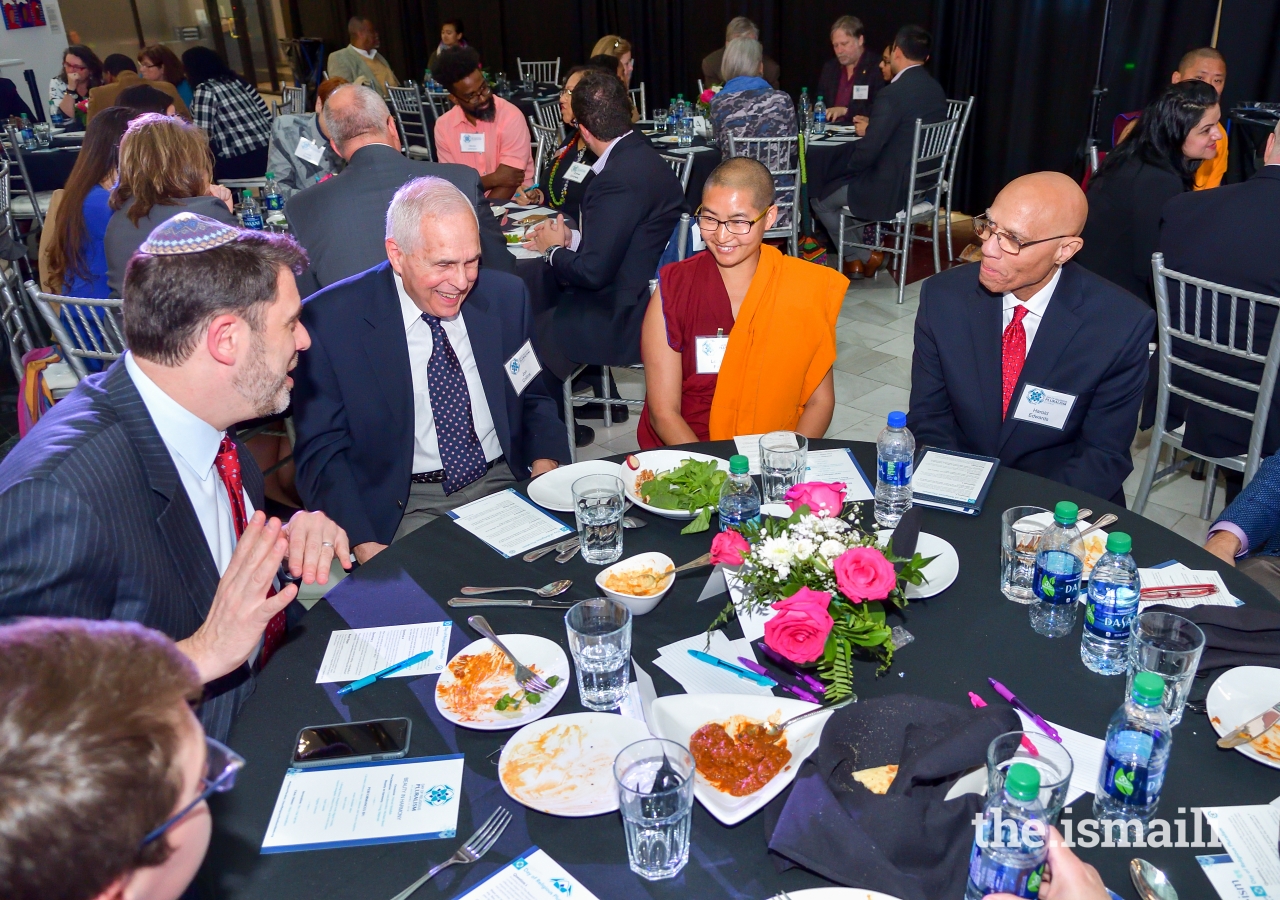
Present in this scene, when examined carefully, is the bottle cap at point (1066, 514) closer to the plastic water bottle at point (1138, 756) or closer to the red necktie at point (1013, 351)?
the plastic water bottle at point (1138, 756)

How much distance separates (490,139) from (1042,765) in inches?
207

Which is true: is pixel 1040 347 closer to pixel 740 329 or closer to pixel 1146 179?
pixel 740 329

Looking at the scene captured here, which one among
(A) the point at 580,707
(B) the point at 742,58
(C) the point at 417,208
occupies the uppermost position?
(B) the point at 742,58

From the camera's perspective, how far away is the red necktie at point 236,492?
1848 mm

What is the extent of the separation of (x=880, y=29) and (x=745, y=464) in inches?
324

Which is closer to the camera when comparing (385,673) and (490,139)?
(385,673)

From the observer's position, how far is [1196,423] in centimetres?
305

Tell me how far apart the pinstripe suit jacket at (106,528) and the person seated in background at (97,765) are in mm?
628

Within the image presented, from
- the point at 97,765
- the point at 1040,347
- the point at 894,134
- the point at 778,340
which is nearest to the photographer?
the point at 97,765

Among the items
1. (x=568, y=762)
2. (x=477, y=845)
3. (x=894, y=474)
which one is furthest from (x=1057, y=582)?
(x=477, y=845)

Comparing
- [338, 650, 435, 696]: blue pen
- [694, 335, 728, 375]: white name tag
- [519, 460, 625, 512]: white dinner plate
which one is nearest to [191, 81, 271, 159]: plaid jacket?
[694, 335, 728, 375]: white name tag

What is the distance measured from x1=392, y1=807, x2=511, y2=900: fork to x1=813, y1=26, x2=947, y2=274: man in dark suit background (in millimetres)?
5422

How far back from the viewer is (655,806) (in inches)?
43.3

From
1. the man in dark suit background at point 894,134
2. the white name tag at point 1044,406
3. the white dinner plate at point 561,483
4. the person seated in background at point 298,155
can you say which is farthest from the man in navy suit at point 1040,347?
the person seated in background at point 298,155
